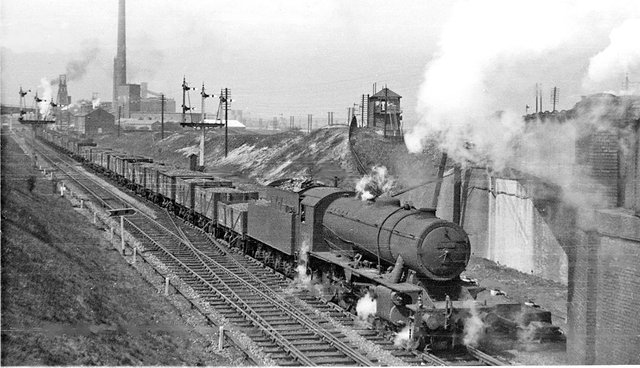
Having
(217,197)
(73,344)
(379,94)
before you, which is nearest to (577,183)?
(73,344)

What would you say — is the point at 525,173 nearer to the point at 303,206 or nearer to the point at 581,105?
the point at 581,105

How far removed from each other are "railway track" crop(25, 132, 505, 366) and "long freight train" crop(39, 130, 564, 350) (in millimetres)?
485

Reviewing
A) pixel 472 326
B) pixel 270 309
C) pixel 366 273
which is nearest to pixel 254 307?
pixel 270 309

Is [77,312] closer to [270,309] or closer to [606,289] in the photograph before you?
[270,309]

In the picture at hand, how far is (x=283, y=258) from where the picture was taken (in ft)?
65.1

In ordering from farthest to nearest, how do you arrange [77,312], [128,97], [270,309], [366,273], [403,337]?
[128,97], [270,309], [366,273], [403,337], [77,312]

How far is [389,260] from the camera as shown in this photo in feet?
46.6

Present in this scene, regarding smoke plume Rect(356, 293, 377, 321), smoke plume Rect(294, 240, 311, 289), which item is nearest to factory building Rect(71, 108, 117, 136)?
smoke plume Rect(294, 240, 311, 289)

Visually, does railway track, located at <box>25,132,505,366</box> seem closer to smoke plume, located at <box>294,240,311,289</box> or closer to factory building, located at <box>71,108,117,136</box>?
smoke plume, located at <box>294,240,311,289</box>

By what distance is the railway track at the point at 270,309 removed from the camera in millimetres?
12609

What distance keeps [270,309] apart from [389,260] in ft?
11.7

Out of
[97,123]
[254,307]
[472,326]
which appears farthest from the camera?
[97,123]

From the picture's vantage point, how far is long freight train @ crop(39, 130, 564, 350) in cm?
1278

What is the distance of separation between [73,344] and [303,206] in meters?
8.37
